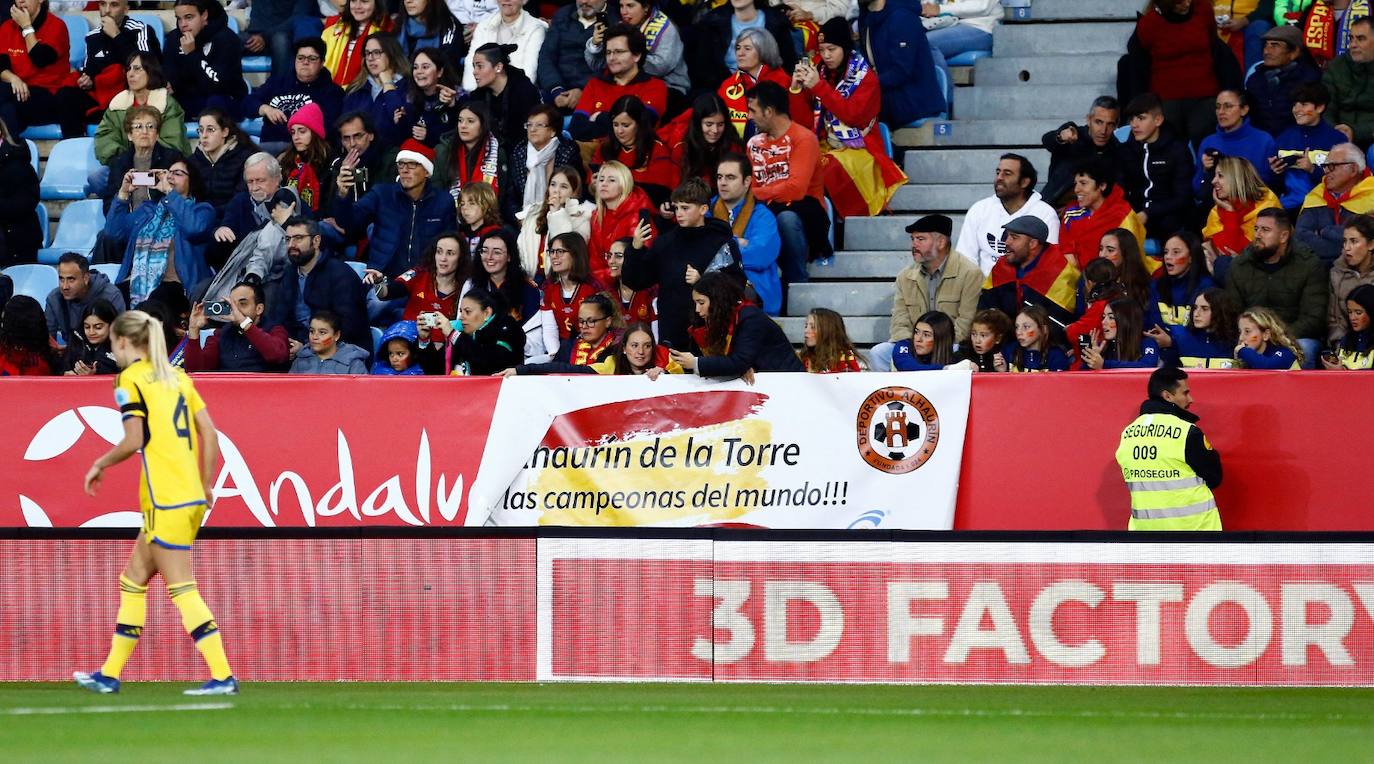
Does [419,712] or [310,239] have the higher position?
[310,239]

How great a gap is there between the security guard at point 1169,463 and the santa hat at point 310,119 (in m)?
7.97

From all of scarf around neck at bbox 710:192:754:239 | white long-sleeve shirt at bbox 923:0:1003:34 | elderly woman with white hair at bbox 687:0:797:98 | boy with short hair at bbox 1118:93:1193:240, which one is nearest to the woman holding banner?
scarf around neck at bbox 710:192:754:239

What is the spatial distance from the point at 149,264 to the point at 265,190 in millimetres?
1137

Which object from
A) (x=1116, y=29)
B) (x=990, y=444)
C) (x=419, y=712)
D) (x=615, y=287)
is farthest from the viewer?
(x=1116, y=29)

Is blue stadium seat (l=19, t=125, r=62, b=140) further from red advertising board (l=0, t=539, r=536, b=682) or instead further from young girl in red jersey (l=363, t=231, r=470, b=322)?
red advertising board (l=0, t=539, r=536, b=682)

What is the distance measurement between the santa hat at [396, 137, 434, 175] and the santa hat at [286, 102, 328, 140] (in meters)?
0.74

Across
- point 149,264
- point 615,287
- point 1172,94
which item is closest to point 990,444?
point 615,287

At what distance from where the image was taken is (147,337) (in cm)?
970

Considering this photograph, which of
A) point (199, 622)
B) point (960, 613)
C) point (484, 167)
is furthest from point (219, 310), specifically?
point (960, 613)

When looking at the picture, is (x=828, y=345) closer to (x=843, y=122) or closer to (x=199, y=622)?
(x=843, y=122)

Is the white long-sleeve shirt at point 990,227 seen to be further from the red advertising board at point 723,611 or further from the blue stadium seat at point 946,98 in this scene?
the red advertising board at point 723,611

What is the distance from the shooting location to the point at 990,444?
12.9m

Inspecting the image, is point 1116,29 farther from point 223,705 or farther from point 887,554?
point 223,705

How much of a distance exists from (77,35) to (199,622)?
478 inches
